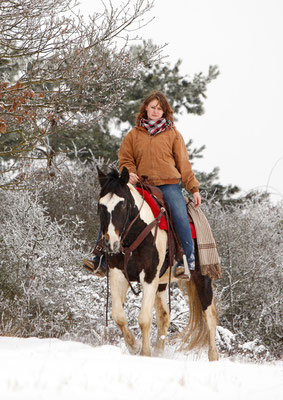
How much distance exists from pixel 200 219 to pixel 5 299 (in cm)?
526

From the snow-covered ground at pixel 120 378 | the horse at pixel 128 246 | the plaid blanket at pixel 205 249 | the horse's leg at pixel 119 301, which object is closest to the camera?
the snow-covered ground at pixel 120 378

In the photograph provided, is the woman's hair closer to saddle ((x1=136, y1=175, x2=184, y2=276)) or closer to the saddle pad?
saddle ((x1=136, y1=175, x2=184, y2=276))

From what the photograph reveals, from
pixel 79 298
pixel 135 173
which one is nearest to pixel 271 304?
pixel 79 298

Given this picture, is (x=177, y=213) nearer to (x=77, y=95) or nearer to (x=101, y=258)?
(x=101, y=258)

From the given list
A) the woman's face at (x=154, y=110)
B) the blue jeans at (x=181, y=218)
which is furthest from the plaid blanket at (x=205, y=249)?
the woman's face at (x=154, y=110)

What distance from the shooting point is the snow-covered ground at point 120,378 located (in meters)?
2.89

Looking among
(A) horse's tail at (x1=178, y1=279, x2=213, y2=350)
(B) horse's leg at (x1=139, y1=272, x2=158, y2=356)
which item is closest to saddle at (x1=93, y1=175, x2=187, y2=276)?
(B) horse's leg at (x1=139, y1=272, x2=158, y2=356)

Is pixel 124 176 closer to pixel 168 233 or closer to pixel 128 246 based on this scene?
pixel 128 246

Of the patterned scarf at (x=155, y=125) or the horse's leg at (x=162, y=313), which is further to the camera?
the horse's leg at (x=162, y=313)

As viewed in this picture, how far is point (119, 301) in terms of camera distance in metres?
5.00

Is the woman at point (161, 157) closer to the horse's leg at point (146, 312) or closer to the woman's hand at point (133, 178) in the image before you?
the woman's hand at point (133, 178)

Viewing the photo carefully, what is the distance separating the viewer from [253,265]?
11.6 meters

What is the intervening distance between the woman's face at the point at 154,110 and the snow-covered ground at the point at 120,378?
9.12 ft

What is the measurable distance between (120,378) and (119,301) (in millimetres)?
1844
